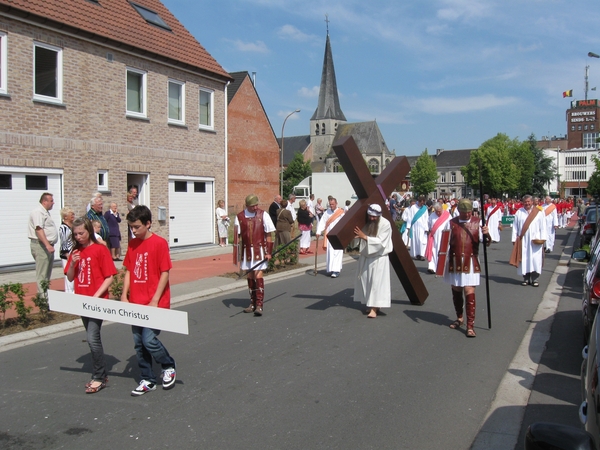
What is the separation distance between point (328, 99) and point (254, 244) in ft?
380

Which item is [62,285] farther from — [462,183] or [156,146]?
[462,183]

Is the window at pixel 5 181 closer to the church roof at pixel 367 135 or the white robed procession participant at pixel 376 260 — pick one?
the white robed procession participant at pixel 376 260

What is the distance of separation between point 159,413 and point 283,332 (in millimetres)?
3090

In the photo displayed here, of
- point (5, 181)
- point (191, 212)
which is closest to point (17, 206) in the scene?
point (5, 181)

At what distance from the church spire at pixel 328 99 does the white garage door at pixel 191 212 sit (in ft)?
318

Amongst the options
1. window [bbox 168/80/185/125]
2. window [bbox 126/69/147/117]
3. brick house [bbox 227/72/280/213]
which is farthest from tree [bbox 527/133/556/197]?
window [bbox 126/69/147/117]

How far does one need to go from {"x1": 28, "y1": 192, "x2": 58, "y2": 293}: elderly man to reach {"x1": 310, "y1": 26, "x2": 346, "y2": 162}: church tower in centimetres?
11008

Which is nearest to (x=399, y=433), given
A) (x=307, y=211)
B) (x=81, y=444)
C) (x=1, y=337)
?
(x=81, y=444)

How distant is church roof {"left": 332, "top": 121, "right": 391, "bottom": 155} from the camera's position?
126m

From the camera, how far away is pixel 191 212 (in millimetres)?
19469

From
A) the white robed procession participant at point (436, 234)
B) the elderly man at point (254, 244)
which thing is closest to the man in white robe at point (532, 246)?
the white robed procession participant at point (436, 234)

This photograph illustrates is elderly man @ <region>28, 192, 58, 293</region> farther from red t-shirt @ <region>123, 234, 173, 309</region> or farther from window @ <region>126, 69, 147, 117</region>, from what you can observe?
window @ <region>126, 69, 147, 117</region>

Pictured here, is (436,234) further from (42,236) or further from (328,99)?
(328,99)

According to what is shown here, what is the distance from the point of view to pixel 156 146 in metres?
17.9
